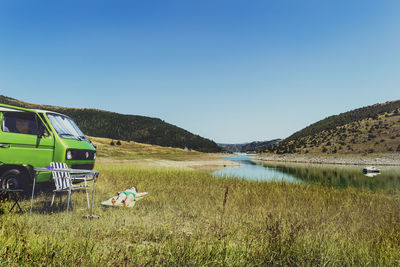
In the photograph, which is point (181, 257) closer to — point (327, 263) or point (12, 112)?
point (327, 263)

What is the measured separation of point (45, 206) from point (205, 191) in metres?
5.40

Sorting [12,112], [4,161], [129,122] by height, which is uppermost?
[129,122]

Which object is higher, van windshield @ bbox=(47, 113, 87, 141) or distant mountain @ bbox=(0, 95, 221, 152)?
distant mountain @ bbox=(0, 95, 221, 152)

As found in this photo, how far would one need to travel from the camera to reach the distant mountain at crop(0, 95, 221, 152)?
401 ft

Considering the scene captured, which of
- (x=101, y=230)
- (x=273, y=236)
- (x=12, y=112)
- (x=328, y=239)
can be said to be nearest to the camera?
(x=273, y=236)

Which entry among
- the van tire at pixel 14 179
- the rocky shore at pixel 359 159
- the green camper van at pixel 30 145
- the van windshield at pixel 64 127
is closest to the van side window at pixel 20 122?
the green camper van at pixel 30 145

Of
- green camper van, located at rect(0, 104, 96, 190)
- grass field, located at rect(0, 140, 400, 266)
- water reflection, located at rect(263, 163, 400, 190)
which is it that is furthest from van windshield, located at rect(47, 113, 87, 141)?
water reflection, located at rect(263, 163, 400, 190)

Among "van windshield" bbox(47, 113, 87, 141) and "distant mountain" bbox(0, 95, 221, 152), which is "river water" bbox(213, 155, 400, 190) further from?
"distant mountain" bbox(0, 95, 221, 152)

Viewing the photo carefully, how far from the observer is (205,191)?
403 inches

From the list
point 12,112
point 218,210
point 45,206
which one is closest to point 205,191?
point 218,210

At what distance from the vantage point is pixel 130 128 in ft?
436

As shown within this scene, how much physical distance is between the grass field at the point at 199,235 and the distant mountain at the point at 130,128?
113 meters

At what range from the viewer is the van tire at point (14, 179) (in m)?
7.12

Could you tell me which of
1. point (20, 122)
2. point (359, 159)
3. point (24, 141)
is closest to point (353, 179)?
point (24, 141)
